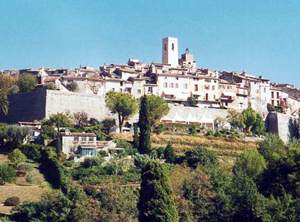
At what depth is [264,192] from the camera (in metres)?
42.2

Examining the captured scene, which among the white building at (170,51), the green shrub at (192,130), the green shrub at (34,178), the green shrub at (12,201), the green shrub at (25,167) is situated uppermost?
the white building at (170,51)

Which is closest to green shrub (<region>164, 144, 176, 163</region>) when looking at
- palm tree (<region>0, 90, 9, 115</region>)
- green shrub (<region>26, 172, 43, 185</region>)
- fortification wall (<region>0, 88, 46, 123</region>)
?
green shrub (<region>26, 172, 43, 185</region>)

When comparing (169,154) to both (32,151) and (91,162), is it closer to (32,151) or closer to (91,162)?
(91,162)

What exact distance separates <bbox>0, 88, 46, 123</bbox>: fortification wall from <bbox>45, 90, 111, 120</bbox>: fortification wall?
1.83 feet

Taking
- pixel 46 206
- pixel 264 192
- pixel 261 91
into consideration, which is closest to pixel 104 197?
pixel 46 206

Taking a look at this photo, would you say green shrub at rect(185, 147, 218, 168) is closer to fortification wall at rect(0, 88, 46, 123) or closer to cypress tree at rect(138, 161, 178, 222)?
fortification wall at rect(0, 88, 46, 123)

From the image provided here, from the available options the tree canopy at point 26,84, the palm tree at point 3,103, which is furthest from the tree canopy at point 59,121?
the tree canopy at point 26,84

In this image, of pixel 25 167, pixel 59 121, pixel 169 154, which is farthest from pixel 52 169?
pixel 59 121

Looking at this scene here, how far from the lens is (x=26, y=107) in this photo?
64625 millimetres

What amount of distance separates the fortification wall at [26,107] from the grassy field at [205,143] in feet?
21.8

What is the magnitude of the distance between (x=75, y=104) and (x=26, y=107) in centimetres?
363

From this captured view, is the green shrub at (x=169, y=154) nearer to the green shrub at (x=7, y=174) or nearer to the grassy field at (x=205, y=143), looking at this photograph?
the grassy field at (x=205, y=143)

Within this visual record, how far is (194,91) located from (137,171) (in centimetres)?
2357

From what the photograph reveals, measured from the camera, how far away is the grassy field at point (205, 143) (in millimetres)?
58781
